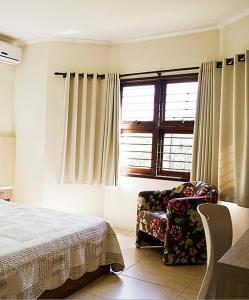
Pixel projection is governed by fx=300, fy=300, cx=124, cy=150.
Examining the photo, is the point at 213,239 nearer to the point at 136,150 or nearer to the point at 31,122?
the point at 136,150

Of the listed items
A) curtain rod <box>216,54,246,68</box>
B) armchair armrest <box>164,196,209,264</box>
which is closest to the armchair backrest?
armchair armrest <box>164,196,209,264</box>

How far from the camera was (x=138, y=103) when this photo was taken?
177 inches

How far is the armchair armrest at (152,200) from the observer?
3.73 m

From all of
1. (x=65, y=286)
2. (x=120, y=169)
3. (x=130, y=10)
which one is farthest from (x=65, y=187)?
(x=130, y=10)

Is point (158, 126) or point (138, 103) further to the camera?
point (138, 103)

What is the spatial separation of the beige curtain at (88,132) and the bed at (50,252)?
1432mm

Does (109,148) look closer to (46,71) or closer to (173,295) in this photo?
(46,71)

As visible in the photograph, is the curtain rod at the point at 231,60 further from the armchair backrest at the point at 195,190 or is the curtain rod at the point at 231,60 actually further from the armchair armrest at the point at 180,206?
the armchair armrest at the point at 180,206

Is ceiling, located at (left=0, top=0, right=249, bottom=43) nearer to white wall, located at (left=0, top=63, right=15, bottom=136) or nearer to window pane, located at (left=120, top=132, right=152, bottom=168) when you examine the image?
white wall, located at (left=0, top=63, right=15, bottom=136)

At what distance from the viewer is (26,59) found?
15.4 ft

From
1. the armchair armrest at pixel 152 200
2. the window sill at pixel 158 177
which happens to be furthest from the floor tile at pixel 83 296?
the window sill at pixel 158 177

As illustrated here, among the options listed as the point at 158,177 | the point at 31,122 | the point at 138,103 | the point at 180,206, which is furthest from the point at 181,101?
the point at 31,122

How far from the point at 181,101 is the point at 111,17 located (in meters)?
1.43

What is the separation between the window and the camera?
13.5 feet
